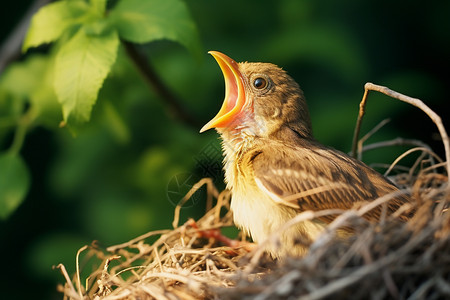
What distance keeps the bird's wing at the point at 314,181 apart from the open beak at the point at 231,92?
0.33 metres

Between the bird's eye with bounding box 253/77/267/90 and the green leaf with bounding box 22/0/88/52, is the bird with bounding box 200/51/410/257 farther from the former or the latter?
the green leaf with bounding box 22/0/88/52

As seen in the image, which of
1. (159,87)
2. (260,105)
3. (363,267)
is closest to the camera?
(363,267)

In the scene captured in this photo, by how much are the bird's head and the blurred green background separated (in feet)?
1.90

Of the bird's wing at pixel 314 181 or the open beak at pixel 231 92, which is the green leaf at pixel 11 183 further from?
the bird's wing at pixel 314 181

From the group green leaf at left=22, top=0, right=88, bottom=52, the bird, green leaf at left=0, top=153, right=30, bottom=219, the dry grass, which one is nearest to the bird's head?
the bird

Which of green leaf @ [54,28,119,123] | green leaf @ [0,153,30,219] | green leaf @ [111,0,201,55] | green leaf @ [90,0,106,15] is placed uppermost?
green leaf @ [90,0,106,15]

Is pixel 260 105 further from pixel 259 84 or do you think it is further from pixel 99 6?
pixel 99 6

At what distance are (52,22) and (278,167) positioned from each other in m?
1.49

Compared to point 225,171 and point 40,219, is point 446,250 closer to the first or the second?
point 225,171

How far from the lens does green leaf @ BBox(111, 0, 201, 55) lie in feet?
9.94

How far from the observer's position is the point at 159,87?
3877 mm

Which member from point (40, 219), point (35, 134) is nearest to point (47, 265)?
point (40, 219)

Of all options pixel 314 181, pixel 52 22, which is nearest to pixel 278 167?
pixel 314 181

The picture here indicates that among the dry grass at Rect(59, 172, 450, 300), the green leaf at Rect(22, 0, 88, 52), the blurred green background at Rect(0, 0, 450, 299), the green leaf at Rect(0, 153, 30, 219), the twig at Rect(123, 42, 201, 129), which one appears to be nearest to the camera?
the dry grass at Rect(59, 172, 450, 300)
